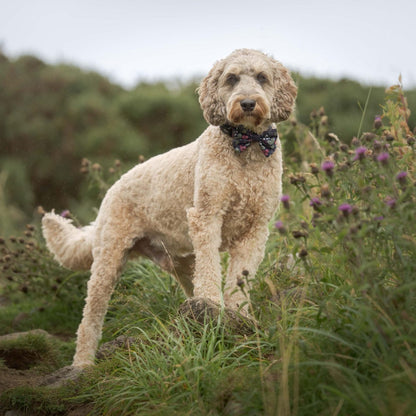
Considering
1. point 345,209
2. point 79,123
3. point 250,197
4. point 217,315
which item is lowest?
point 217,315

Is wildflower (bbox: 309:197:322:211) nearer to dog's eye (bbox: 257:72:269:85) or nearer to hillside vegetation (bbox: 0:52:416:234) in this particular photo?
dog's eye (bbox: 257:72:269:85)

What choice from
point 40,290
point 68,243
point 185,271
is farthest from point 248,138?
point 40,290

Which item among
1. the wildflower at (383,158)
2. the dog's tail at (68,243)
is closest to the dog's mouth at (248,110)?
the wildflower at (383,158)

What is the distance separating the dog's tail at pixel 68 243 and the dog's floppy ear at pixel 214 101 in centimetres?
199

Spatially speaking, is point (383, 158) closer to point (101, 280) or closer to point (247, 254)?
point (247, 254)

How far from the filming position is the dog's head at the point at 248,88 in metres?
3.74

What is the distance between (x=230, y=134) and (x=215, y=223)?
0.69m

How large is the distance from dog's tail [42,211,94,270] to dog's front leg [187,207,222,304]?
5.54 ft

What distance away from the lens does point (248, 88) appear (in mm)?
3773

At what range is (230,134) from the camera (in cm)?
406

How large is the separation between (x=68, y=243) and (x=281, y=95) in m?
2.73

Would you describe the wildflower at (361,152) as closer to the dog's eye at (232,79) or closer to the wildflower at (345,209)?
the wildflower at (345,209)

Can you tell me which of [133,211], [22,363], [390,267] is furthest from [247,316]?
[22,363]

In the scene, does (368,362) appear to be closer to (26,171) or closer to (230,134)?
(230,134)
